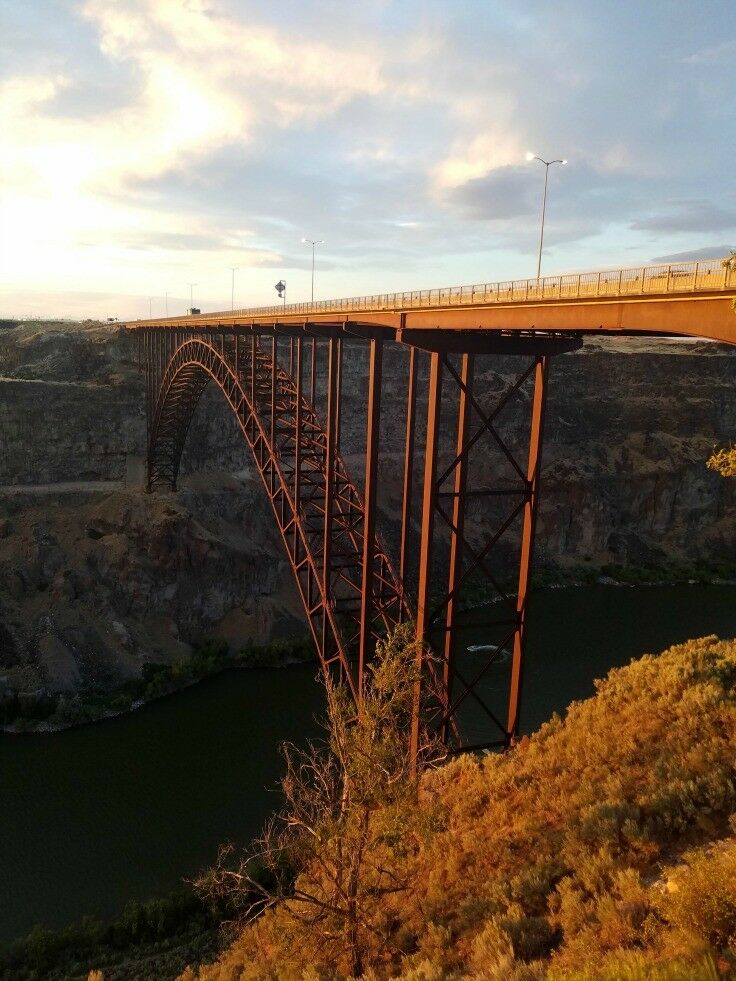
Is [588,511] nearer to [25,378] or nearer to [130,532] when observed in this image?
[130,532]

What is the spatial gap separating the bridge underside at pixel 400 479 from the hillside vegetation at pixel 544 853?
82.6 inches

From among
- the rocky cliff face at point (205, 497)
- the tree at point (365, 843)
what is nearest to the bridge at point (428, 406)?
the tree at point (365, 843)

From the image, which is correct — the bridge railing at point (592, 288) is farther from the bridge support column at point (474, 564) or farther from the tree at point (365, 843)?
the tree at point (365, 843)

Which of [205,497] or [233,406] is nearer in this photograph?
[233,406]

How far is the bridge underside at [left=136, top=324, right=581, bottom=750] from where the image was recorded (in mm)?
11750

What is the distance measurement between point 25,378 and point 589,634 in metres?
40.7

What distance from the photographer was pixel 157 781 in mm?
23328

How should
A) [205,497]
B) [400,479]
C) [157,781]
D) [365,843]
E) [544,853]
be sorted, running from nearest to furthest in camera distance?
[544,853] < [365,843] < [157,781] < [205,497] < [400,479]

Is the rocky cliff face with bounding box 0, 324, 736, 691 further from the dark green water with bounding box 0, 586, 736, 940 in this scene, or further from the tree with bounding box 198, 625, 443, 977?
the tree with bounding box 198, 625, 443, 977

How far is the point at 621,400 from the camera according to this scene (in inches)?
2189

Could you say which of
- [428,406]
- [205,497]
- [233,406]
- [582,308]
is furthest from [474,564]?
[205,497]

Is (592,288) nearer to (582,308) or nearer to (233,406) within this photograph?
(582,308)

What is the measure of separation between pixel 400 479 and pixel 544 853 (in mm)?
41845

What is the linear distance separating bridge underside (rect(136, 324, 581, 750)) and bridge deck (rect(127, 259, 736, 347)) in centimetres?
49
